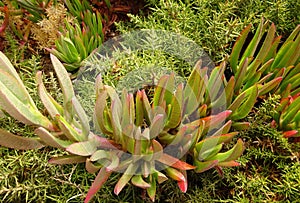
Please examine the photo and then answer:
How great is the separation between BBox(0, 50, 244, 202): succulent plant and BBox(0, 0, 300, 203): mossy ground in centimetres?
13

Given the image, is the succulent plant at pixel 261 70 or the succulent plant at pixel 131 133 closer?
the succulent plant at pixel 131 133

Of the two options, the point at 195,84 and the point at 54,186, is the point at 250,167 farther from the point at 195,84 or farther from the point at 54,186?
the point at 54,186

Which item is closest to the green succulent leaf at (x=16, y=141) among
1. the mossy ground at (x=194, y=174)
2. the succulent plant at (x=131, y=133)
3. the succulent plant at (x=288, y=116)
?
the succulent plant at (x=131, y=133)

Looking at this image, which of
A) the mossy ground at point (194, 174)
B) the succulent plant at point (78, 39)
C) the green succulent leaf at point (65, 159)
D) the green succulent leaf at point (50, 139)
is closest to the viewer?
the green succulent leaf at point (50, 139)

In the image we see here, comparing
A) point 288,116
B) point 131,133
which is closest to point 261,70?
point 288,116

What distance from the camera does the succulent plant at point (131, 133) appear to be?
108 cm

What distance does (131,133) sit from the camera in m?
1.09

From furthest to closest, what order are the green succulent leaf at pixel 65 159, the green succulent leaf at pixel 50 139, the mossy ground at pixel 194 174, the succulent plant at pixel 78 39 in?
the succulent plant at pixel 78 39, the mossy ground at pixel 194 174, the green succulent leaf at pixel 65 159, the green succulent leaf at pixel 50 139

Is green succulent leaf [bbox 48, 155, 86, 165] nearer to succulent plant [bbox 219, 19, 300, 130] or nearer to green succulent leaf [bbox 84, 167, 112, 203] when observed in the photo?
green succulent leaf [bbox 84, 167, 112, 203]

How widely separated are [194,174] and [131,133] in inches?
12.0

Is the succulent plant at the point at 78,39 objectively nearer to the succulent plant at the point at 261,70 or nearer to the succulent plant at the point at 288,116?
the succulent plant at the point at 261,70

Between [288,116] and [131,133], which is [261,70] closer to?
[288,116]

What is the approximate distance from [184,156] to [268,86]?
13.4 inches

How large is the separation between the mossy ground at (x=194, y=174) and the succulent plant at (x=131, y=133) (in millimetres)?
134
